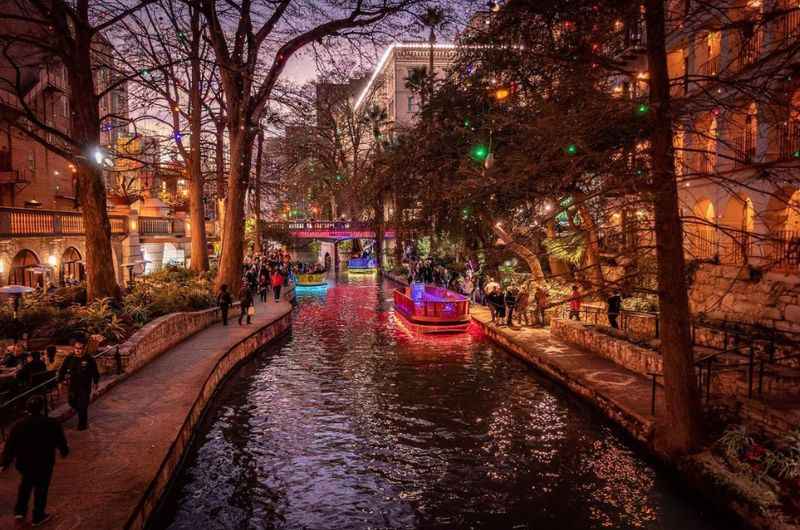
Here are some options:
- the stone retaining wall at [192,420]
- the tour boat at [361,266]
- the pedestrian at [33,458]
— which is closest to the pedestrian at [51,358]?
the stone retaining wall at [192,420]

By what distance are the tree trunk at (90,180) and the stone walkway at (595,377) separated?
12852 millimetres

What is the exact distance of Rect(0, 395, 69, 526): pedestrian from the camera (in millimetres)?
6750

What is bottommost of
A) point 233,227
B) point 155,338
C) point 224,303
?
point 155,338

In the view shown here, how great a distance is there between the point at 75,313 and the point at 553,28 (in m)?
13.4

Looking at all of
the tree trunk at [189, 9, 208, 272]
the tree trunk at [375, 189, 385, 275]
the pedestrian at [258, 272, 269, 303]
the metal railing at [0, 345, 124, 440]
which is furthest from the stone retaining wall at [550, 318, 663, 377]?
the tree trunk at [375, 189, 385, 275]

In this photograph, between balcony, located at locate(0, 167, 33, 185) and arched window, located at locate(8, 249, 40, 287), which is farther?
balcony, located at locate(0, 167, 33, 185)

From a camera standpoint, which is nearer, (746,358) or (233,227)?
(746,358)

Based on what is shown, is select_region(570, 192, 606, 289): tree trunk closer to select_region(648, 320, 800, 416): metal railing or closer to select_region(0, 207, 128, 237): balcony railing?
select_region(648, 320, 800, 416): metal railing

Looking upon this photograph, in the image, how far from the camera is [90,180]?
1747 centimetres

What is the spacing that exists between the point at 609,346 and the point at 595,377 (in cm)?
224

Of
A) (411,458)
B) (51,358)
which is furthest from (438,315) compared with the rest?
(51,358)

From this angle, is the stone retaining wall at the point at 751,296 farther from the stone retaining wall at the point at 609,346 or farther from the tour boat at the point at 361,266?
the tour boat at the point at 361,266

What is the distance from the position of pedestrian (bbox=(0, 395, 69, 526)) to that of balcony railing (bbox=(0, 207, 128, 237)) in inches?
674

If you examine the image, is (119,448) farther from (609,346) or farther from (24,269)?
(24,269)
